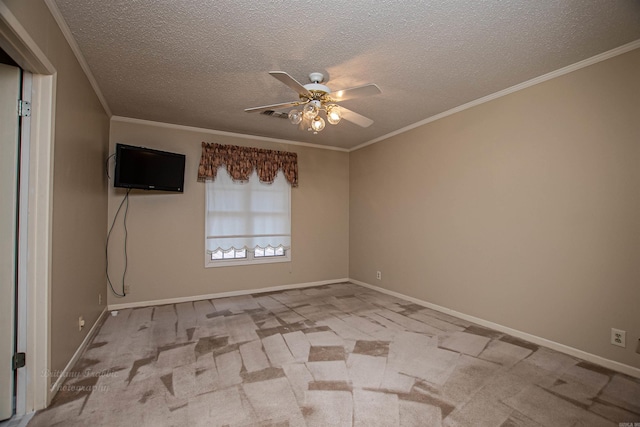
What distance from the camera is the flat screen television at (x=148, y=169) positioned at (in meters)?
3.38

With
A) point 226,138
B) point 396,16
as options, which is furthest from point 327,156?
point 396,16

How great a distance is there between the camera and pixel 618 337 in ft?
7.36

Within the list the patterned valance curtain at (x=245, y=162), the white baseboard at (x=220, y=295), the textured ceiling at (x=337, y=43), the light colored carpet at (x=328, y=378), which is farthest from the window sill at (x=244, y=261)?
the textured ceiling at (x=337, y=43)

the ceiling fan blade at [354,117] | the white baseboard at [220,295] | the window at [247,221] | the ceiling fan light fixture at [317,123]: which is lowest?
the white baseboard at [220,295]

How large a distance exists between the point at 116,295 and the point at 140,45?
3.12 metres

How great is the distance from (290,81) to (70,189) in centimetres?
192

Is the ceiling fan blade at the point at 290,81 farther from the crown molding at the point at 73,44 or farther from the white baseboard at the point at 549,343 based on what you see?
the white baseboard at the point at 549,343

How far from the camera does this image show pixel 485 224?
10.5 ft

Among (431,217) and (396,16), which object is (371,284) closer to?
(431,217)

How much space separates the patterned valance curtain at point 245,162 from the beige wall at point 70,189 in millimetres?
1362

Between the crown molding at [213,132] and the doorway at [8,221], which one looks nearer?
the doorway at [8,221]

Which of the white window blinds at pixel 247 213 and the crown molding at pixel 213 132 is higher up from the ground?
the crown molding at pixel 213 132

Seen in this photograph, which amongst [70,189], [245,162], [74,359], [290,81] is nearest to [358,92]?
[290,81]

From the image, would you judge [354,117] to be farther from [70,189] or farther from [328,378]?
[70,189]
